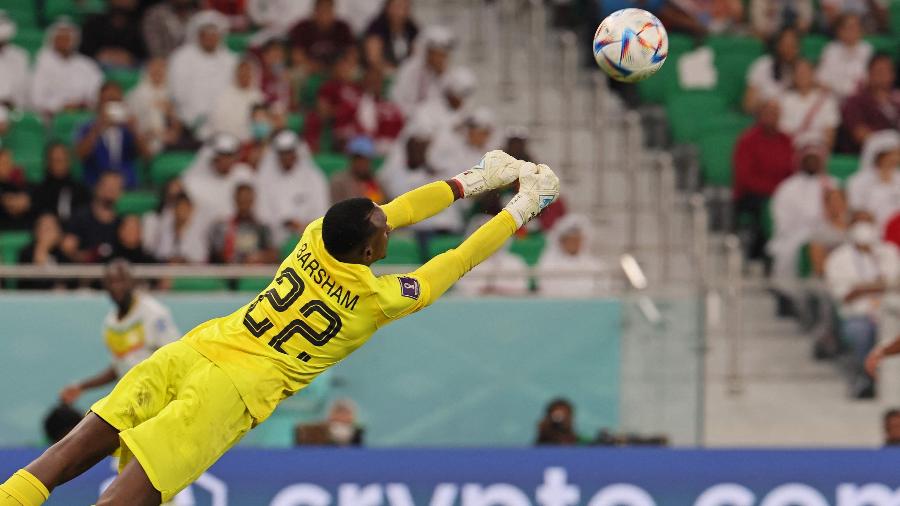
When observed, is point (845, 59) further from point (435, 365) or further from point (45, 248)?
point (45, 248)

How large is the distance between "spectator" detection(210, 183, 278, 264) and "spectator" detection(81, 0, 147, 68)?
8.99ft

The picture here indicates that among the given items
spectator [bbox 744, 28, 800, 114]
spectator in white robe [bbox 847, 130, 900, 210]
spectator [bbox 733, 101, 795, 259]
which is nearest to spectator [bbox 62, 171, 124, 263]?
spectator [bbox 733, 101, 795, 259]

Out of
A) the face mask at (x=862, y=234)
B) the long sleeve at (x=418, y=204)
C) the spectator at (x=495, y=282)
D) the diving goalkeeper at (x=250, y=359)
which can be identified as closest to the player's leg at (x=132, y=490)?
the diving goalkeeper at (x=250, y=359)

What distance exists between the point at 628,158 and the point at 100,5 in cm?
529

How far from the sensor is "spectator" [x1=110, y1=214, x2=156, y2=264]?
1360 centimetres

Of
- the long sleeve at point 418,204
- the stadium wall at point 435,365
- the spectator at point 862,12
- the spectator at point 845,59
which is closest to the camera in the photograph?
the long sleeve at point 418,204

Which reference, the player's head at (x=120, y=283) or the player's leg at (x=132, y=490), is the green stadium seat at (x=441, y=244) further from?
the player's leg at (x=132, y=490)

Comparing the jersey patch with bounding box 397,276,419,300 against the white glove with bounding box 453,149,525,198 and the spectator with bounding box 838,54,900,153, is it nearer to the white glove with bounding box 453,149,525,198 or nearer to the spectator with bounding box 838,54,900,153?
the white glove with bounding box 453,149,525,198

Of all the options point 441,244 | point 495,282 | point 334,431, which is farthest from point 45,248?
point 495,282

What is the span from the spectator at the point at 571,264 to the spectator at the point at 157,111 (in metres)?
3.50

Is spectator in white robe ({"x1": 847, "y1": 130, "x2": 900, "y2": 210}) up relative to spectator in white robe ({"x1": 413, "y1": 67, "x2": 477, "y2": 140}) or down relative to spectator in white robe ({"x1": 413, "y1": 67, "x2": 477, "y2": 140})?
down

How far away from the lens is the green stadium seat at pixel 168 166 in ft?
48.2

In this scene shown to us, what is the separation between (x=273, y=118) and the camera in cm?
1506

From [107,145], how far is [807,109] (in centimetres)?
652
